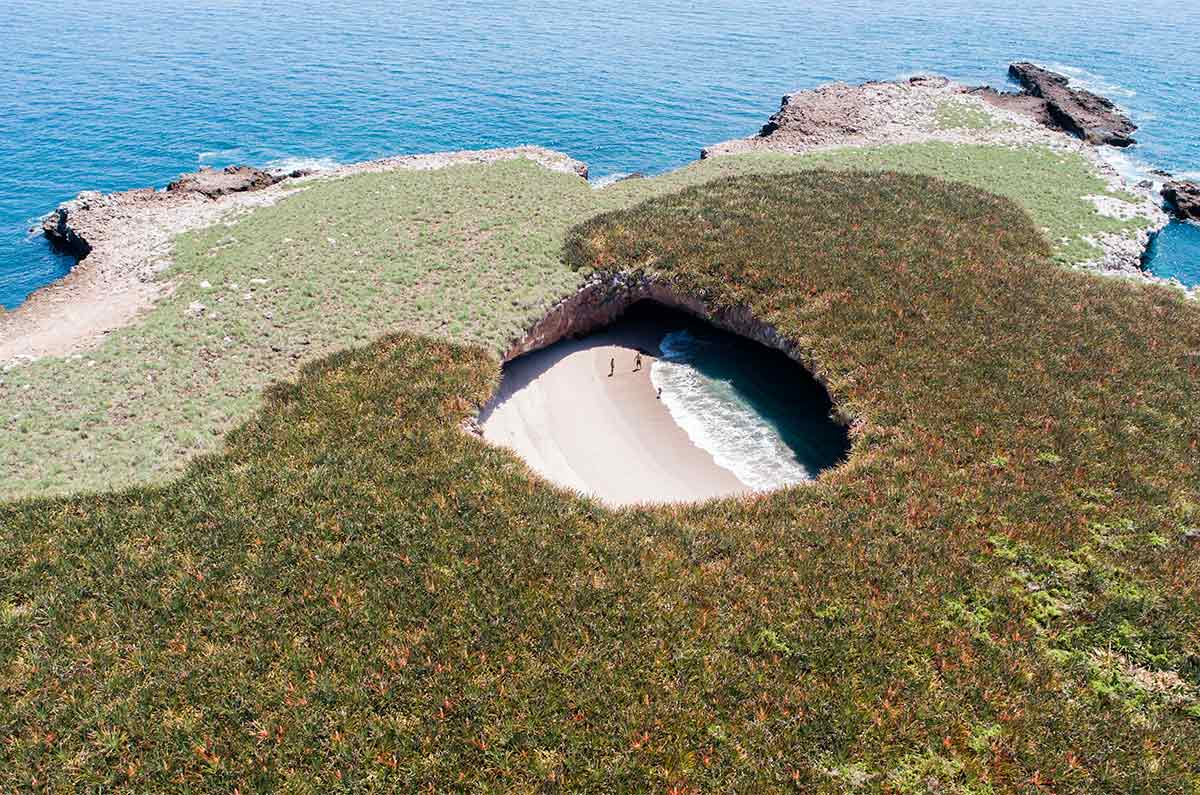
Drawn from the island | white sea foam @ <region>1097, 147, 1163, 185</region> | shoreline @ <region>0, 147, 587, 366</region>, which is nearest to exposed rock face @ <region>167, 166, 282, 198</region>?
shoreline @ <region>0, 147, 587, 366</region>

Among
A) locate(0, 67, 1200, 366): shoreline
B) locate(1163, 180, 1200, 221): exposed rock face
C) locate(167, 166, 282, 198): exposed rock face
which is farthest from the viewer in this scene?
locate(167, 166, 282, 198): exposed rock face

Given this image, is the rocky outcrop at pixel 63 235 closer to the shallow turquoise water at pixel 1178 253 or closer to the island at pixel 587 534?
the island at pixel 587 534

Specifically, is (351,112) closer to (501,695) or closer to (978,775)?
(501,695)

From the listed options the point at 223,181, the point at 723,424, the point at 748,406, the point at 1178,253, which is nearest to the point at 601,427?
the point at 723,424

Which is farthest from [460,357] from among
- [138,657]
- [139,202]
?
[139,202]

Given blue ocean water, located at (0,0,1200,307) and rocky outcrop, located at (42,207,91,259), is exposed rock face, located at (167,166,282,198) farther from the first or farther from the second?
blue ocean water, located at (0,0,1200,307)

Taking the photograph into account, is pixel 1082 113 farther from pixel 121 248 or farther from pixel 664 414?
pixel 121 248
